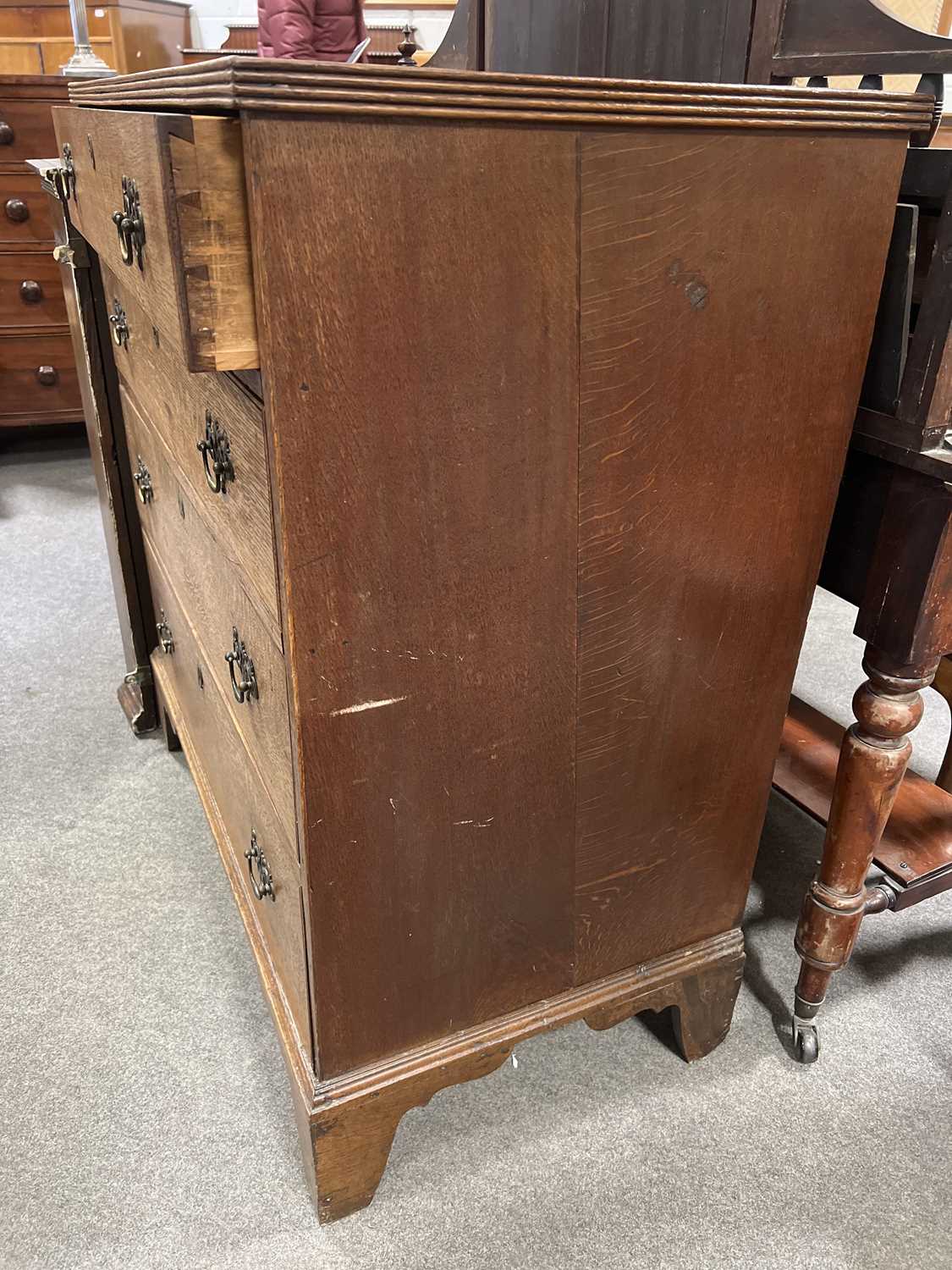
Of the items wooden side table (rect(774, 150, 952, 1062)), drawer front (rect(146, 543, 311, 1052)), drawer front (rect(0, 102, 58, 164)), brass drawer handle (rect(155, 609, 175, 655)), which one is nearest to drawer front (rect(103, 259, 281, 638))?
drawer front (rect(146, 543, 311, 1052))

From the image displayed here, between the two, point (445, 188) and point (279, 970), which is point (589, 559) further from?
point (279, 970)

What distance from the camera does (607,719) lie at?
3.47ft

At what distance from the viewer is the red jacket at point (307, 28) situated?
1897 millimetres

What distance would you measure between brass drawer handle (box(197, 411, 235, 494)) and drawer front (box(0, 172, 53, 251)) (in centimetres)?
264

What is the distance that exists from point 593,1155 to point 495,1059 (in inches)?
8.2

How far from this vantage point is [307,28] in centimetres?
193

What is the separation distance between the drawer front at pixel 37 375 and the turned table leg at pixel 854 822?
113 inches

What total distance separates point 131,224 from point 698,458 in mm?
553

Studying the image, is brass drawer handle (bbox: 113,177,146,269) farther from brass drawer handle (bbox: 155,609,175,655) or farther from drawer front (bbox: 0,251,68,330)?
drawer front (bbox: 0,251,68,330)

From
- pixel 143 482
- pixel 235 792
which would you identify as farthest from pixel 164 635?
pixel 235 792

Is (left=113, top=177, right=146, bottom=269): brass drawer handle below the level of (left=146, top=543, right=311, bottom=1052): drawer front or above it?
above

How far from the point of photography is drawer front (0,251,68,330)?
320 cm

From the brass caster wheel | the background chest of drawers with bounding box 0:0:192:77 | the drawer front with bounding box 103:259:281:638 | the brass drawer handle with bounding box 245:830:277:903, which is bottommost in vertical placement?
the brass caster wheel

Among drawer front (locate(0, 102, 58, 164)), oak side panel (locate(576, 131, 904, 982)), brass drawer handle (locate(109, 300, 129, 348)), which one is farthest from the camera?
drawer front (locate(0, 102, 58, 164))
